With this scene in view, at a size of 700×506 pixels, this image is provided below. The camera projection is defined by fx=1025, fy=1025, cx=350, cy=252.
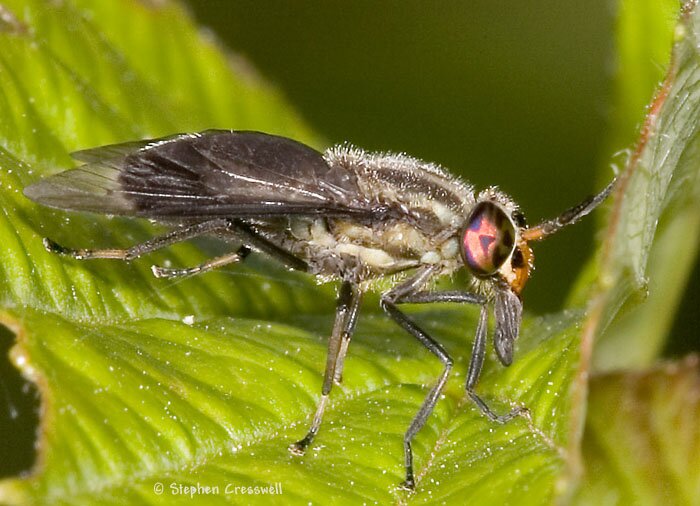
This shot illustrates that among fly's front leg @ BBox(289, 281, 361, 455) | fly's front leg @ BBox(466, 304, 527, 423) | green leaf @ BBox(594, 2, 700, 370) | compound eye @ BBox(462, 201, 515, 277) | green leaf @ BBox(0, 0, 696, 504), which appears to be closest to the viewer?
green leaf @ BBox(594, 2, 700, 370)

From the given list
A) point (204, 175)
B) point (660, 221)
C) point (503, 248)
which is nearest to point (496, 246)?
point (503, 248)

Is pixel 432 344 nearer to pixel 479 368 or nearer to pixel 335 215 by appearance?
pixel 479 368

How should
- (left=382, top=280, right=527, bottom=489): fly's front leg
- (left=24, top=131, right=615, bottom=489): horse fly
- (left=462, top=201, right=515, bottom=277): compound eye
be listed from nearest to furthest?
(left=382, top=280, right=527, bottom=489): fly's front leg
(left=24, top=131, right=615, bottom=489): horse fly
(left=462, top=201, right=515, bottom=277): compound eye

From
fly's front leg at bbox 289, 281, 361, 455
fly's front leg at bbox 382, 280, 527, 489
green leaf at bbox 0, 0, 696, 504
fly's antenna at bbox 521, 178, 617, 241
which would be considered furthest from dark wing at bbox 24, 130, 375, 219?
fly's antenna at bbox 521, 178, 617, 241

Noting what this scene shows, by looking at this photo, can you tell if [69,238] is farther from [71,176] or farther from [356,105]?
[356,105]

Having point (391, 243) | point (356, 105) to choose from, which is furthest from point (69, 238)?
point (356, 105)

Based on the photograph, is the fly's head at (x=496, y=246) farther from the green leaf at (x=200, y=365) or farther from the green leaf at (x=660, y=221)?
the green leaf at (x=660, y=221)

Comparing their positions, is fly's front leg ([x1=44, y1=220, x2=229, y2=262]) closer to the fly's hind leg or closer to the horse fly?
the horse fly
